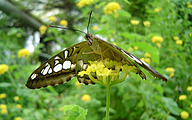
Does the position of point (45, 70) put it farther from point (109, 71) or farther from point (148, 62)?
point (148, 62)

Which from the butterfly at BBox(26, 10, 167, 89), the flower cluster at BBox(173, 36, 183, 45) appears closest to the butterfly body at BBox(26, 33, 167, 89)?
the butterfly at BBox(26, 10, 167, 89)

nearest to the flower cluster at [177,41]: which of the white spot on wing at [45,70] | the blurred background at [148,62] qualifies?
the blurred background at [148,62]

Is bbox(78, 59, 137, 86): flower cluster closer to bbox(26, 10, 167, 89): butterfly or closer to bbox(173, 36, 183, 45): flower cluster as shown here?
bbox(26, 10, 167, 89): butterfly

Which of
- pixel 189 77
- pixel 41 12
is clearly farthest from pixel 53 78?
pixel 41 12

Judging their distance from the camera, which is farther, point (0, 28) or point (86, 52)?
point (0, 28)

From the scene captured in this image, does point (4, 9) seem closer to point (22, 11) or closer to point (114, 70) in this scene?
point (22, 11)

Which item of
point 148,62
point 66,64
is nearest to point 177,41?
point 148,62

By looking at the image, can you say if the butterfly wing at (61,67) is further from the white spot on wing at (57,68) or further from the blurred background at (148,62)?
the blurred background at (148,62)

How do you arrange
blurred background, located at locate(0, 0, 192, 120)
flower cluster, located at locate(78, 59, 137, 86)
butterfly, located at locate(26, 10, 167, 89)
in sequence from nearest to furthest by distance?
flower cluster, located at locate(78, 59, 137, 86) < butterfly, located at locate(26, 10, 167, 89) < blurred background, located at locate(0, 0, 192, 120)
